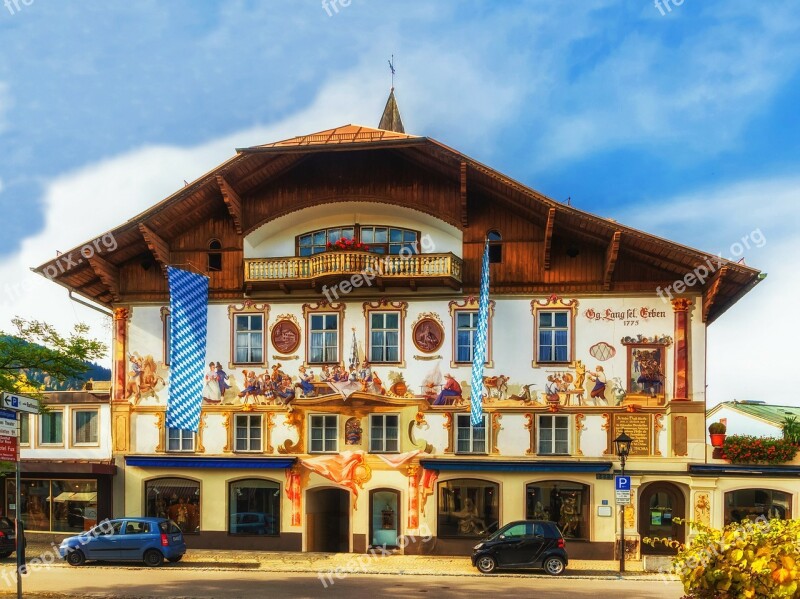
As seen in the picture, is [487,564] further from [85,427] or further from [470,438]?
[85,427]

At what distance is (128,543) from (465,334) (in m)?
13.3

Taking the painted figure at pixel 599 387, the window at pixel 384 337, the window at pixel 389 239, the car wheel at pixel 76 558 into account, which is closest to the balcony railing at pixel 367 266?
the window at pixel 389 239

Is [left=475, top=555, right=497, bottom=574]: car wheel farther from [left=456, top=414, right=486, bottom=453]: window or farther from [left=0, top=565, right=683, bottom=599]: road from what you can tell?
[left=456, top=414, right=486, bottom=453]: window

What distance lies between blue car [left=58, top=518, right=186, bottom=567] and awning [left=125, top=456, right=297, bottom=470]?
4221 millimetres

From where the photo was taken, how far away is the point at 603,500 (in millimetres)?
30484

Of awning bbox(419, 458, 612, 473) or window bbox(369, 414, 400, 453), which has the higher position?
window bbox(369, 414, 400, 453)

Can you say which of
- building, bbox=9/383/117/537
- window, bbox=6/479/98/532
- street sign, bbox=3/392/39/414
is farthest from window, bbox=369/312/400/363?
street sign, bbox=3/392/39/414

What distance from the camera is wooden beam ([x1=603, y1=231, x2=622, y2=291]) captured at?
29.7 metres

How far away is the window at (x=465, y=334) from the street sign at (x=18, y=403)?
17220 mm

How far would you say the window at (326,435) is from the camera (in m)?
32.1

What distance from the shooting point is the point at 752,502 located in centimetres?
2989

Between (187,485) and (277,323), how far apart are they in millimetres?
→ 6900

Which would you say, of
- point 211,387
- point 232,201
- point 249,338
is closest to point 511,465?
point 249,338

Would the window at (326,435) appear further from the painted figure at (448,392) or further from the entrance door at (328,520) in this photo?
the painted figure at (448,392)
